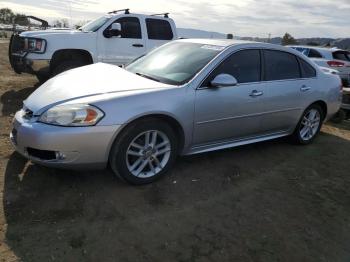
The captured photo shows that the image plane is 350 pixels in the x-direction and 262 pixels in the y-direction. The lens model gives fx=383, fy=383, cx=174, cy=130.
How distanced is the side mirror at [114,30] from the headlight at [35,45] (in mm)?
1503

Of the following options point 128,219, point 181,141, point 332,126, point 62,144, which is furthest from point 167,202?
point 332,126

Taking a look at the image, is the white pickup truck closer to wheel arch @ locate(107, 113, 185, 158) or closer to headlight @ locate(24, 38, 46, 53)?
headlight @ locate(24, 38, 46, 53)

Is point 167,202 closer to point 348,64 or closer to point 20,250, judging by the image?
point 20,250

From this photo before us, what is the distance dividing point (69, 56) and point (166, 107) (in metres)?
5.11

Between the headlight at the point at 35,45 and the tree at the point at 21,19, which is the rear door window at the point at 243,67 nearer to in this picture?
the headlight at the point at 35,45

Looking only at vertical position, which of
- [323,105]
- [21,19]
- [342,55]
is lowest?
[323,105]

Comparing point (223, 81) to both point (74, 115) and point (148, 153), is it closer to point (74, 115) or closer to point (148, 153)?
point (148, 153)

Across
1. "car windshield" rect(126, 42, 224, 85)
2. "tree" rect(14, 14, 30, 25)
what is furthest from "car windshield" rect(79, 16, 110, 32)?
"car windshield" rect(126, 42, 224, 85)

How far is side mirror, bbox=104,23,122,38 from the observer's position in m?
8.64

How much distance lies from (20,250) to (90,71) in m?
2.49

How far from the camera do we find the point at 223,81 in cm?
436

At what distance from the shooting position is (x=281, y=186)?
4520mm

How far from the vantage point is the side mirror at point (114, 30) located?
8642 mm

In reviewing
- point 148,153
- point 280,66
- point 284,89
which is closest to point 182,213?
point 148,153
